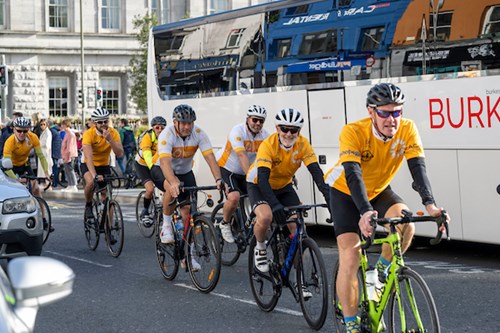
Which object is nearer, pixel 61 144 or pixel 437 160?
pixel 437 160

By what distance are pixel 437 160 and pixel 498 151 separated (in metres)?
0.99

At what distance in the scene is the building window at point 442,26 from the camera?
480 inches

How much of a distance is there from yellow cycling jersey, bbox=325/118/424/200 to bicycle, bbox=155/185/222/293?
3.12m

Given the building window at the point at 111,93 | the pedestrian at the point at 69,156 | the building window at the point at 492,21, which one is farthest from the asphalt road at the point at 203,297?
the building window at the point at 111,93

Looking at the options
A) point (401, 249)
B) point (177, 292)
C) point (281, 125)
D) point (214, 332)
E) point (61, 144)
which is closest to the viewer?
point (401, 249)

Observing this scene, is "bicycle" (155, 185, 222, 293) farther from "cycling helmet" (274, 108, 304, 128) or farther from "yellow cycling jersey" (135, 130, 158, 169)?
"yellow cycling jersey" (135, 130, 158, 169)

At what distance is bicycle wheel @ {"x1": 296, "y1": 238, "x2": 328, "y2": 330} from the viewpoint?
8125 mm

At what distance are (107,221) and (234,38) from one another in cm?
404

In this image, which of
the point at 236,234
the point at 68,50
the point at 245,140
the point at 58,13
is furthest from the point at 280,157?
the point at 58,13

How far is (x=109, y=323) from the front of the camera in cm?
897

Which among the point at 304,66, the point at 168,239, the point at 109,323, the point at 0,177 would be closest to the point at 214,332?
the point at 109,323

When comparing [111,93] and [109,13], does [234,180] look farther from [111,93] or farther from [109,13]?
[109,13]

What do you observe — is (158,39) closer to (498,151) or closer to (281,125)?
(498,151)

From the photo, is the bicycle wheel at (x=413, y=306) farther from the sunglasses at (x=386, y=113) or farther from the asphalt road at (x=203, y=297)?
the asphalt road at (x=203, y=297)
